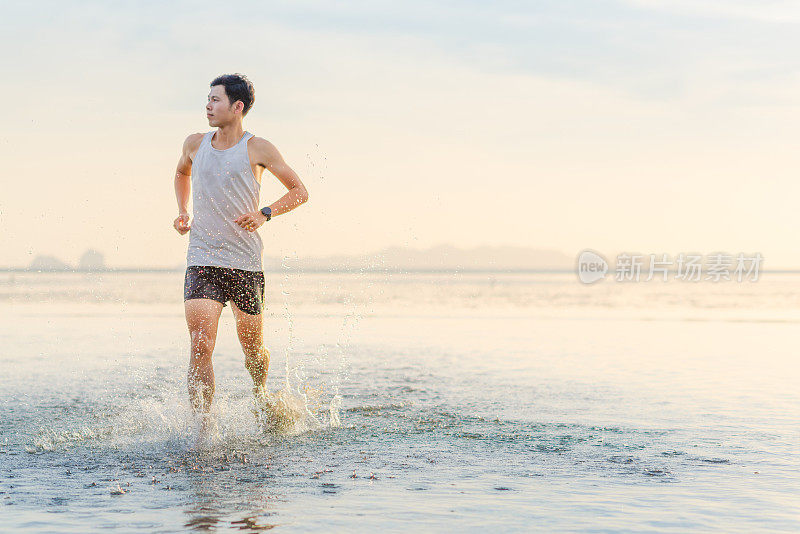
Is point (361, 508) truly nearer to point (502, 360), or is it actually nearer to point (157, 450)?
point (157, 450)

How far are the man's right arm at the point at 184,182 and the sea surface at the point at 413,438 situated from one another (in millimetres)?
1208

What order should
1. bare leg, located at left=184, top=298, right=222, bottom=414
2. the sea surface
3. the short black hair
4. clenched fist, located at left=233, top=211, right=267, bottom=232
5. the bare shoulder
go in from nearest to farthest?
1. the sea surface
2. clenched fist, located at left=233, top=211, right=267, bottom=232
3. bare leg, located at left=184, top=298, right=222, bottom=414
4. the short black hair
5. the bare shoulder

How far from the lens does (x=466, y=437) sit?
5.63 metres

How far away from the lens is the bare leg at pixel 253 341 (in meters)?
5.71

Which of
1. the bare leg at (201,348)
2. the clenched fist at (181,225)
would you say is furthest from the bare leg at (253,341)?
the clenched fist at (181,225)

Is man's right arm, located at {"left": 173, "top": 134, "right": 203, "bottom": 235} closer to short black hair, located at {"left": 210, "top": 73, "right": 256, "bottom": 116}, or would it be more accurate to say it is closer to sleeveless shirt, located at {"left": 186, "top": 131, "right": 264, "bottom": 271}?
sleeveless shirt, located at {"left": 186, "top": 131, "right": 264, "bottom": 271}

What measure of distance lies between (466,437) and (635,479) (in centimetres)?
142

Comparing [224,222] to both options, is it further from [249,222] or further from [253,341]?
[253,341]

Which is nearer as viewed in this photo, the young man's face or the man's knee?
the man's knee

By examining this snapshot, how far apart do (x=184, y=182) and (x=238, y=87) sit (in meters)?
0.83

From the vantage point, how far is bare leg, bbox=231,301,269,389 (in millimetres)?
5715

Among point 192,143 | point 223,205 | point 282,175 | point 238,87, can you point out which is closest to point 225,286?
point 223,205

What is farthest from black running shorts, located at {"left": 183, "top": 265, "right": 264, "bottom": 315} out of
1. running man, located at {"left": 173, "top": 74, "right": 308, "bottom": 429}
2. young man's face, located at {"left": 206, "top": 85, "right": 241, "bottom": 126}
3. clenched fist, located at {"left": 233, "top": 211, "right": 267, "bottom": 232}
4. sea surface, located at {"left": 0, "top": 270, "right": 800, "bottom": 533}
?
young man's face, located at {"left": 206, "top": 85, "right": 241, "bottom": 126}

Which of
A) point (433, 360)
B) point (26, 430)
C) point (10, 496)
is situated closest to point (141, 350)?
point (433, 360)
